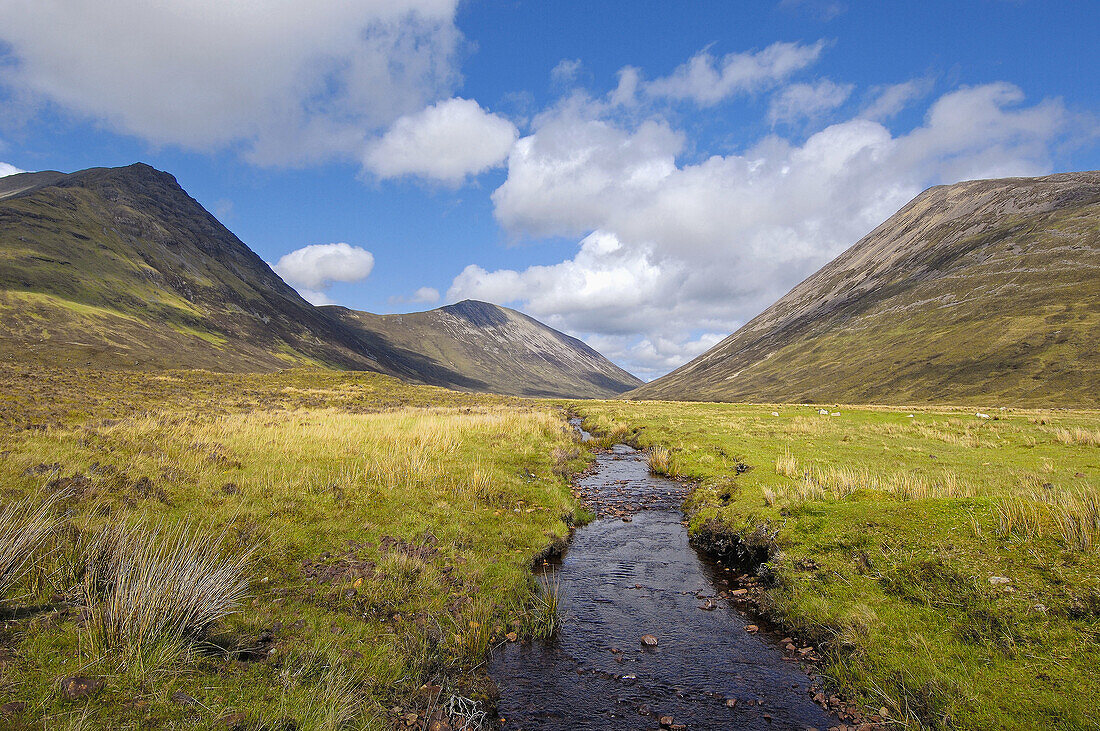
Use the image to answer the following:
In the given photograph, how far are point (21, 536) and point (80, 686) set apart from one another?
3.59 m

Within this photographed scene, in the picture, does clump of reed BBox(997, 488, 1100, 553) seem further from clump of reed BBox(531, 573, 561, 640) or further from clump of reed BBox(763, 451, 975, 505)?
clump of reed BBox(531, 573, 561, 640)

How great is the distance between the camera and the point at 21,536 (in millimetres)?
7543

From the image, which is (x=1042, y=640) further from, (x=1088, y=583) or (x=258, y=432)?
(x=258, y=432)

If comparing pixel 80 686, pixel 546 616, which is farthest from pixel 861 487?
pixel 80 686

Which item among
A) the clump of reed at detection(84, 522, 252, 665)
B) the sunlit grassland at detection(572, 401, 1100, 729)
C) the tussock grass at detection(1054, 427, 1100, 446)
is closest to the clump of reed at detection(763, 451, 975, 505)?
the sunlit grassland at detection(572, 401, 1100, 729)

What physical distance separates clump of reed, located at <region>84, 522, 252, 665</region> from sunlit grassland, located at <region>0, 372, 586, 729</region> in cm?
5

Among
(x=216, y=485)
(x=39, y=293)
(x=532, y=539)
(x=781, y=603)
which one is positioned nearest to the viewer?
(x=781, y=603)

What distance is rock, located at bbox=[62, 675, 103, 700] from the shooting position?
219 inches

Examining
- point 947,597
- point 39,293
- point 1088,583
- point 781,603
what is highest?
point 39,293

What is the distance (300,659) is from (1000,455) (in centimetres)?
3205

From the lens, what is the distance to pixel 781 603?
1166 centimetres

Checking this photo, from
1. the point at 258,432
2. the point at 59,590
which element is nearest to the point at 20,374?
the point at 258,432

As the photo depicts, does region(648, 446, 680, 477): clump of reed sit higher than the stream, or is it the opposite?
region(648, 446, 680, 477): clump of reed

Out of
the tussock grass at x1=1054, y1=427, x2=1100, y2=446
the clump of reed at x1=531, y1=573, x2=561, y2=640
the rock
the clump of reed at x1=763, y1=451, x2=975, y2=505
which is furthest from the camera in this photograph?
the tussock grass at x1=1054, y1=427, x2=1100, y2=446
